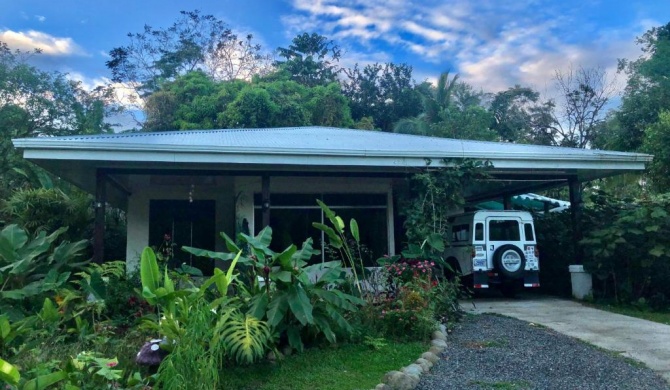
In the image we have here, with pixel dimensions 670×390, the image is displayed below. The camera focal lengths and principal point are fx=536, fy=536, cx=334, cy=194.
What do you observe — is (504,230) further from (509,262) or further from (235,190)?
(235,190)

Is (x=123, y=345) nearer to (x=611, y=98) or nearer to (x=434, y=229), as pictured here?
(x=434, y=229)

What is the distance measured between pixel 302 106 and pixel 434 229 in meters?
17.3

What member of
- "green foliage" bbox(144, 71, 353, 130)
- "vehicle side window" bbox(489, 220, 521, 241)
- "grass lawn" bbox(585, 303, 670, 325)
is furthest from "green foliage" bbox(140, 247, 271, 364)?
"green foliage" bbox(144, 71, 353, 130)

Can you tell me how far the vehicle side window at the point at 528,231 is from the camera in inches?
487

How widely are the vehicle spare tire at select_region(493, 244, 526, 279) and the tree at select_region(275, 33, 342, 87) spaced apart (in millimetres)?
25095

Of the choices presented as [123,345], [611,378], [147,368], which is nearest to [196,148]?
[123,345]

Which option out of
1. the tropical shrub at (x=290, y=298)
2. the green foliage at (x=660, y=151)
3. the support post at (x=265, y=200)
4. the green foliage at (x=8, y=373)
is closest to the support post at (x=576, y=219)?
the green foliage at (x=660, y=151)

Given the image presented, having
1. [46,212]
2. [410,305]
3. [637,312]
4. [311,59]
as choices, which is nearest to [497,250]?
[637,312]

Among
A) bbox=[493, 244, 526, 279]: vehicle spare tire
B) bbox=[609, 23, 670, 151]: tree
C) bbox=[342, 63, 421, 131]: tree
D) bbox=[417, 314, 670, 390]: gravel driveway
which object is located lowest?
bbox=[417, 314, 670, 390]: gravel driveway

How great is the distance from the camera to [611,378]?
5.81 meters

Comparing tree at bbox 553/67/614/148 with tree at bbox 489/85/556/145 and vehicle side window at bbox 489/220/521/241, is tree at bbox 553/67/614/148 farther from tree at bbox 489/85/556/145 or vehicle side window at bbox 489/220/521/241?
vehicle side window at bbox 489/220/521/241

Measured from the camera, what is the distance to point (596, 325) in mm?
8789

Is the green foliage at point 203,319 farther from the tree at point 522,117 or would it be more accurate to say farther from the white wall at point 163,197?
the tree at point 522,117

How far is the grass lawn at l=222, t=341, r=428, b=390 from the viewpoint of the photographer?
540 cm
